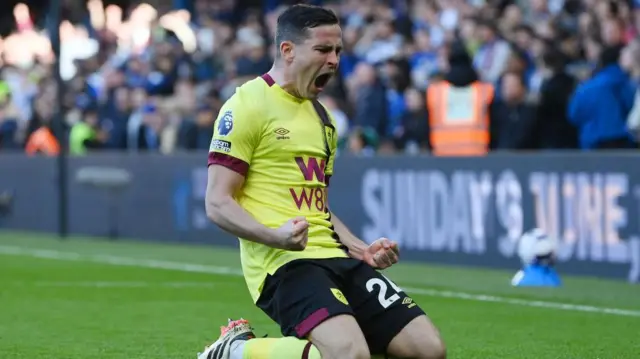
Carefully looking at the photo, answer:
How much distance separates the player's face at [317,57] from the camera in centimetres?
671

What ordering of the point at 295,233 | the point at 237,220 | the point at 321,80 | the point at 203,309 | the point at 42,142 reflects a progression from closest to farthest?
the point at 295,233 → the point at 237,220 → the point at 321,80 → the point at 203,309 → the point at 42,142

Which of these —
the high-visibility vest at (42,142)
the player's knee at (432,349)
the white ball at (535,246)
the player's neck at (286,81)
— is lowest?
the white ball at (535,246)

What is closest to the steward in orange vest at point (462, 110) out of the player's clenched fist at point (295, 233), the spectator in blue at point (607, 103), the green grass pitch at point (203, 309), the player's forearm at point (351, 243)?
the spectator in blue at point (607, 103)

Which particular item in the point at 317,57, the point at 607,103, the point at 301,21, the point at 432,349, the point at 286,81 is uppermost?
the point at 301,21

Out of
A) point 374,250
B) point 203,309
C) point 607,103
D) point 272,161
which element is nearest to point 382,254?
point 374,250

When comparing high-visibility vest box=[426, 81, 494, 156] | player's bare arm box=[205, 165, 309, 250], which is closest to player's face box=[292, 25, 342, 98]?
player's bare arm box=[205, 165, 309, 250]

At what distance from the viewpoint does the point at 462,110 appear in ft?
53.1

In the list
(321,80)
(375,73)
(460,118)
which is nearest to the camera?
(321,80)

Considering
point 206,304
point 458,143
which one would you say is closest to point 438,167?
point 458,143

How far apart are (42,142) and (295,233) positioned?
18.8 metres

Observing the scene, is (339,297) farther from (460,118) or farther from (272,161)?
(460,118)

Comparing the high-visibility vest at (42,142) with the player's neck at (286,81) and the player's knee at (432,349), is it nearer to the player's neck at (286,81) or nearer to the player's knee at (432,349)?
the player's neck at (286,81)

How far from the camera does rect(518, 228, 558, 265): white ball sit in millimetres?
12844

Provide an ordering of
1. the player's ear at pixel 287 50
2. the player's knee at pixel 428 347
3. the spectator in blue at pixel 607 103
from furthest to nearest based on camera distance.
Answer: the spectator in blue at pixel 607 103 → the player's ear at pixel 287 50 → the player's knee at pixel 428 347
